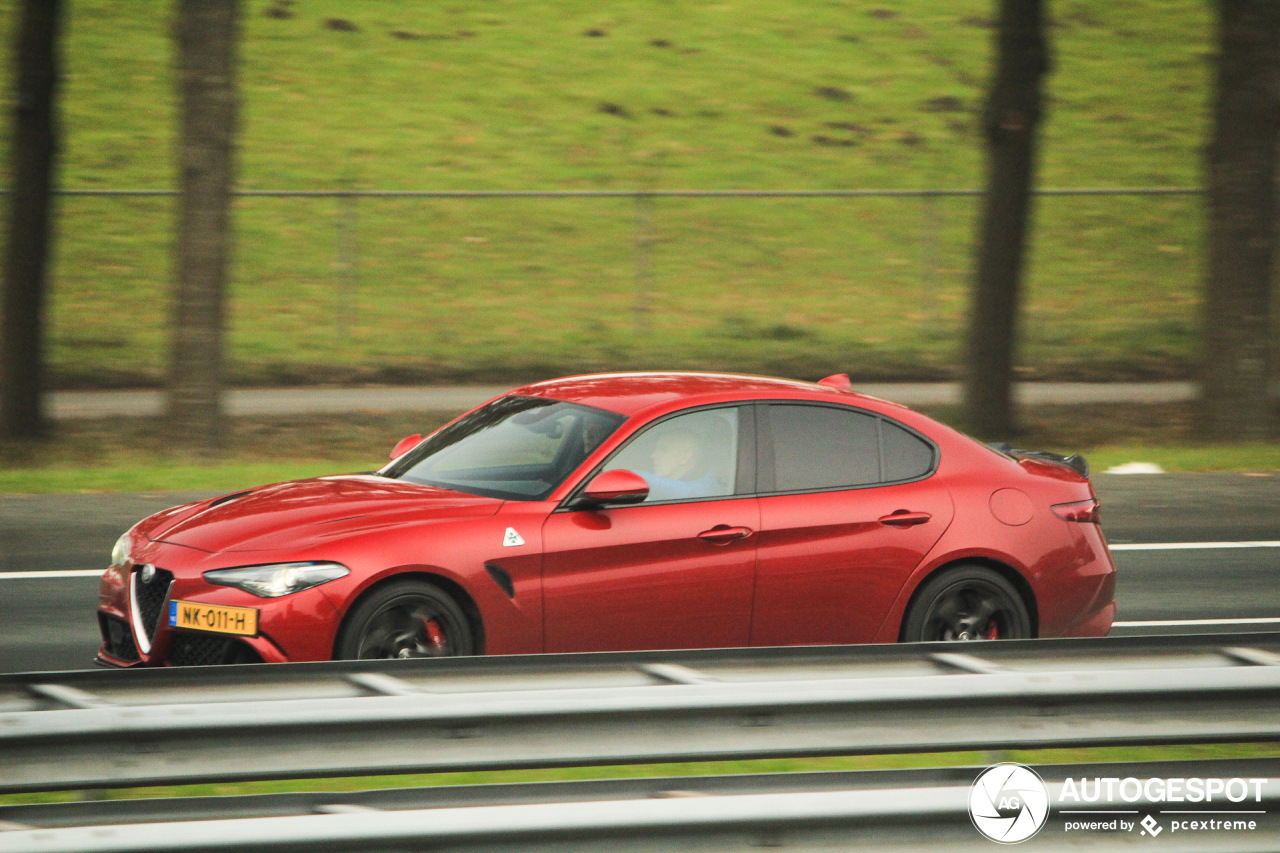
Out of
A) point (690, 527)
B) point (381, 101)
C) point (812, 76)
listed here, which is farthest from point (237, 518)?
point (812, 76)

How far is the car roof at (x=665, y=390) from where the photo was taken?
23.3 ft

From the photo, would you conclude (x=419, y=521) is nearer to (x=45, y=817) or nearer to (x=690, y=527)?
(x=690, y=527)

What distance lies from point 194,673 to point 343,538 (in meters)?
2.22

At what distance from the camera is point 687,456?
6934mm

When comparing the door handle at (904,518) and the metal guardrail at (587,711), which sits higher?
the door handle at (904,518)

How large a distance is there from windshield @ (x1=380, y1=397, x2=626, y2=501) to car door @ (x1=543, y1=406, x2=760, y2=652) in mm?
224

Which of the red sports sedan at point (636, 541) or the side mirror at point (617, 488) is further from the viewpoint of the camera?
the side mirror at point (617, 488)

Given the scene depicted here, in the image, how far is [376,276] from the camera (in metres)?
21.1

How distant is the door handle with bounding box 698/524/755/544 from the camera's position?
6.68m

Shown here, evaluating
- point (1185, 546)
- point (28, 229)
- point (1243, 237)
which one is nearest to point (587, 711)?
point (1185, 546)

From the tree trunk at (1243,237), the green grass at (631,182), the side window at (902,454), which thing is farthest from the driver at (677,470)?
the green grass at (631,182)

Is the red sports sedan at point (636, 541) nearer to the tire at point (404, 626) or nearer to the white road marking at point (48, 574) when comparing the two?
the tire at point (404, 626)

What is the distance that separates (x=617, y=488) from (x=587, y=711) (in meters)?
2.65

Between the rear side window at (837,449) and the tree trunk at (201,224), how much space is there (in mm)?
8280
